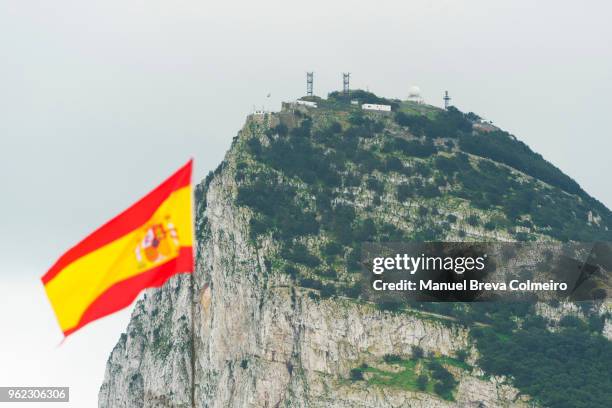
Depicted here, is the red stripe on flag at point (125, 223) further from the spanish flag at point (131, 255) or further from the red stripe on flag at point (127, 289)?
the red stripe on flag at point (127, 289)

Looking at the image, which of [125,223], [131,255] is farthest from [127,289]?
[125,223]

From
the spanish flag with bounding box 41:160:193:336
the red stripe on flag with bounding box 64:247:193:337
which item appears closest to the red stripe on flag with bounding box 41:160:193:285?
the spanish flag with bounding box 41:160:193:336

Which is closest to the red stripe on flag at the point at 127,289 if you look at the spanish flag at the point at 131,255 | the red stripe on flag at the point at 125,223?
the spanish flag at the point at 131,255

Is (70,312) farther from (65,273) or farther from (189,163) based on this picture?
(189,163)

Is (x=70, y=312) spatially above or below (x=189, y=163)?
below

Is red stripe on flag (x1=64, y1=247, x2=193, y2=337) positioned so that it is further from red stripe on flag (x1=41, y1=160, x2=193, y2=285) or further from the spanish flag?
red stripe on flag (x1=41, y1=160, x2=193, y2=285)

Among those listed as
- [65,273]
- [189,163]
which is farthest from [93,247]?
[189,163]

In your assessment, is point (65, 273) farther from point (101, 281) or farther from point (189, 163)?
point (189, 163)
